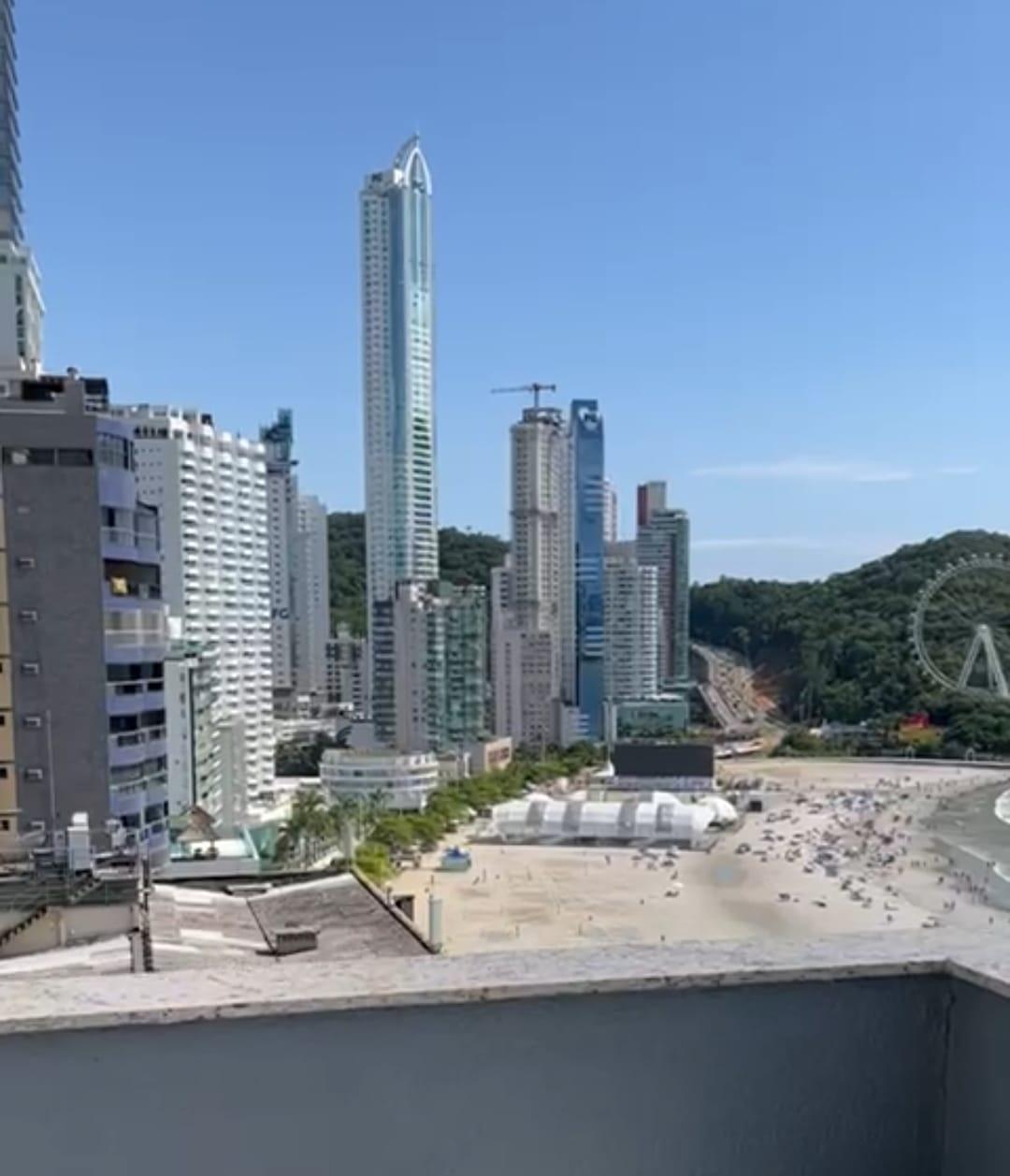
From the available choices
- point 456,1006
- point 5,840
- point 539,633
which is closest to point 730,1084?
point 456,1006

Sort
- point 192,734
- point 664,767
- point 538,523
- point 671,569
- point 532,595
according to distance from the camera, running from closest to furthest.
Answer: point 192,734, point 664,767, point 532,595, point 538,523, point 671,569

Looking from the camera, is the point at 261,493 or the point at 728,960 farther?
the point at 261,493

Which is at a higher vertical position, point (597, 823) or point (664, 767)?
point (664, 767)

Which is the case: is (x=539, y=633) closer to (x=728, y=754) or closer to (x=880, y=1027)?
(x=728, y=754)

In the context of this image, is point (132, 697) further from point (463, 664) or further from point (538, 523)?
point (538, 523)

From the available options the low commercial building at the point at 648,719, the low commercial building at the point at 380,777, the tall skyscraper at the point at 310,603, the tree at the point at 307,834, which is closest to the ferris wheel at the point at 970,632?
the low commercial building at the point at 648,719

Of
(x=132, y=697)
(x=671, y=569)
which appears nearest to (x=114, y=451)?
(x=132, y=697)

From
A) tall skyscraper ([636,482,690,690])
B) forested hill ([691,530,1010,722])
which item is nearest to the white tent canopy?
forested hill ([691,530,1010,722])
